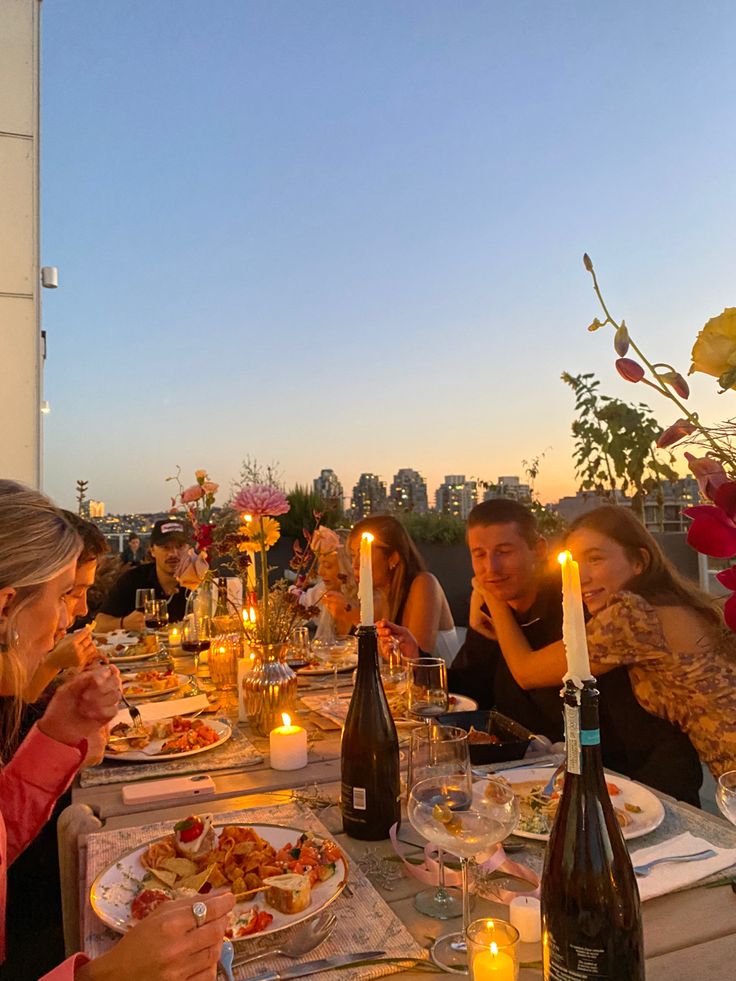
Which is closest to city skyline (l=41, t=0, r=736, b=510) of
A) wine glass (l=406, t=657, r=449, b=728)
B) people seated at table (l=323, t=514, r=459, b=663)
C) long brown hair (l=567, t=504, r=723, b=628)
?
long brown hair (l=567, t=504, r=723, b=628)

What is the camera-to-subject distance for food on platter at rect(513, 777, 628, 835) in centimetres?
104

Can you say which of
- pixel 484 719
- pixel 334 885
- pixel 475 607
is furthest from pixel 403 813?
pixel 475 607

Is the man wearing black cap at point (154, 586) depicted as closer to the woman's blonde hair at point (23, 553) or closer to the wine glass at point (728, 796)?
the woman's blonde hair at point (23, 553)

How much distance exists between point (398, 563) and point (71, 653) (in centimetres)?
155

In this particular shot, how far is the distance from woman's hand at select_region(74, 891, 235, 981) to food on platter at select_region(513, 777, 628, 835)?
1.59ft

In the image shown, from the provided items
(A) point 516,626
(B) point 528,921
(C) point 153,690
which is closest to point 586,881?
(B) point 528,921

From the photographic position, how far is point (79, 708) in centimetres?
134

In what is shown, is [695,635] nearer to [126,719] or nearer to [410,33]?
[126,719]

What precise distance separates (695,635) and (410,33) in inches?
189

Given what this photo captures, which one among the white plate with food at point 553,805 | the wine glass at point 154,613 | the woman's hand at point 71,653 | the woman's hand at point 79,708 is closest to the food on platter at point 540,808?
the white plate with food at point 553,805

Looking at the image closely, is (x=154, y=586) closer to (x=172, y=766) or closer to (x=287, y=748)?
(x=172, y=766)

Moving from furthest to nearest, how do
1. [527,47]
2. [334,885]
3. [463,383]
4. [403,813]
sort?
[463,383]
[527,47]
[403,813]
[334,885]

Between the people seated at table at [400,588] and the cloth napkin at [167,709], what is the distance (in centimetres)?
120

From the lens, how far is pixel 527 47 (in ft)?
15.0
